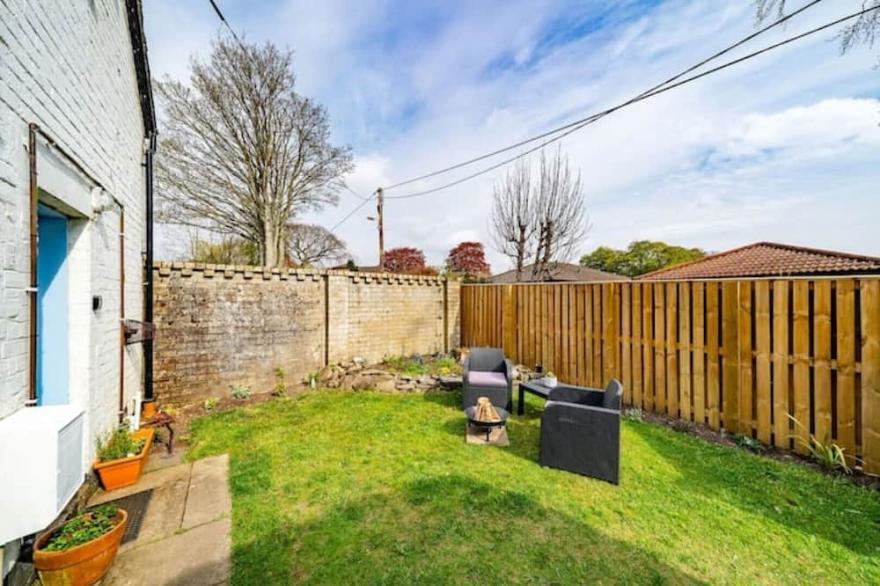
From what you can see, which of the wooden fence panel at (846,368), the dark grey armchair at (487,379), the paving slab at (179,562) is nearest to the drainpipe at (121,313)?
the paving slab at (179,562)

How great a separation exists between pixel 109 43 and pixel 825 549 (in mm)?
7606

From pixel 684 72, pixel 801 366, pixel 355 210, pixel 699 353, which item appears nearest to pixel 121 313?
pixel 699 353

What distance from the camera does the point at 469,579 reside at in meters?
2.05

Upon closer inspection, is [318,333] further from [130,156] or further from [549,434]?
[549,434]

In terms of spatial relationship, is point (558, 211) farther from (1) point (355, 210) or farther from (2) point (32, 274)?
(2) point (32, 274)

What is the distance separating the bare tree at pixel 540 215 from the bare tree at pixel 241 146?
7570 millimetres

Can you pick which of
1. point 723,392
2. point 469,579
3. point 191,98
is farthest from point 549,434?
point 191,98

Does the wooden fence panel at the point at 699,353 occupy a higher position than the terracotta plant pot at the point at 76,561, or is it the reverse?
the wooden fence panel at the point at 699,353

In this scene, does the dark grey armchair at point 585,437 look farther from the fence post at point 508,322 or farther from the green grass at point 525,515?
the fence post at point 508,322

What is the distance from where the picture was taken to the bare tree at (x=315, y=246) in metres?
20.9

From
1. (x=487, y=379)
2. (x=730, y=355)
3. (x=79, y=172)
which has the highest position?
(x=79, y=172)

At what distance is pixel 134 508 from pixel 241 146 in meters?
12.1

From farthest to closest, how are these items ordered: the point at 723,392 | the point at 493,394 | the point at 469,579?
the point at 493,394 → the point at 723,392 → the point at 469,579

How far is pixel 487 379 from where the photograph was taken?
516 cm
